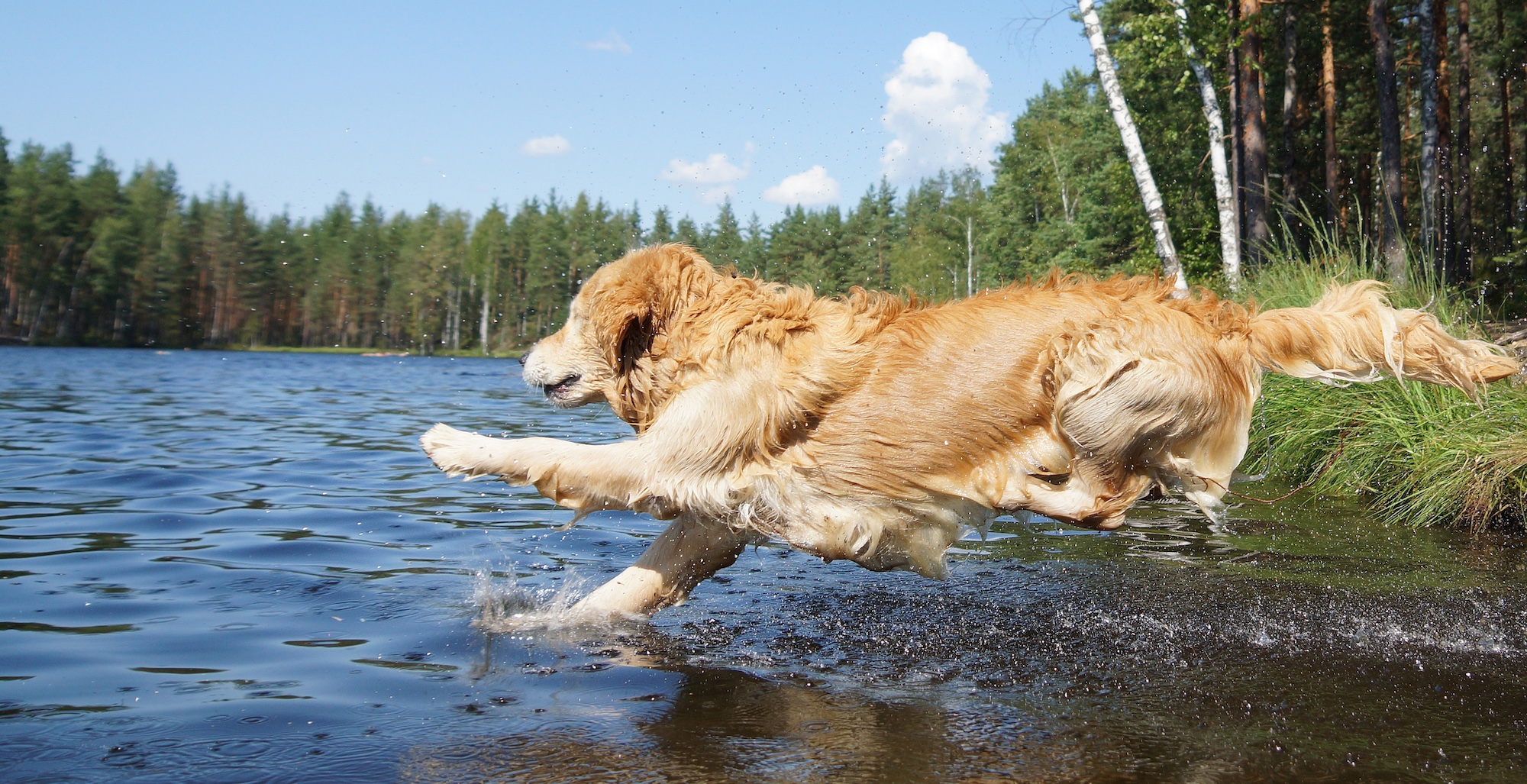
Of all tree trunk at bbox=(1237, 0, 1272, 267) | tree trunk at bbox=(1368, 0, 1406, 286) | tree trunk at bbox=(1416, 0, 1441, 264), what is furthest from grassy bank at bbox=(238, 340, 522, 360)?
tree trunk at bbox=(1368, 0, 1406, 286)

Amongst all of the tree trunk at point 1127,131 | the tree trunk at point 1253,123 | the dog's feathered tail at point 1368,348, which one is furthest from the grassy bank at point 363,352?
the dog's feathered tail at point 1368,348

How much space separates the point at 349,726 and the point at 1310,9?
3153 centimetres

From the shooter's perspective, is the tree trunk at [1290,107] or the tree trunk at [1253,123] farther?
the tree trunk at [1290,107]

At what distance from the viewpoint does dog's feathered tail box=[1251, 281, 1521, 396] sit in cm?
494

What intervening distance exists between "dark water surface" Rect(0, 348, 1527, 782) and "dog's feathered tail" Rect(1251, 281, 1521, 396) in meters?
1.36

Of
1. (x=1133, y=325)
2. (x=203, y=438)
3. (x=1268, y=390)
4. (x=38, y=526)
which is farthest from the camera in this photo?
(x=203, y=438)

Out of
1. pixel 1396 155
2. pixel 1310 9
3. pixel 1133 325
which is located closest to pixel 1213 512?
pixel 1133 325

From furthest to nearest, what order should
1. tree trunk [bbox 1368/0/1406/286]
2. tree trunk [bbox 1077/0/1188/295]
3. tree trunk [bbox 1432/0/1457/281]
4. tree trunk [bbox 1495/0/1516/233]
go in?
tree trunk [bbox 1495/0/1516/233], tree trunk [bbox 1432/0/1457/281], tree trunk [bbox 1368/0/1406/286], tree trunk [bbox 1077/0/1188/295]

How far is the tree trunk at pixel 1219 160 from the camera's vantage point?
61.7 ft

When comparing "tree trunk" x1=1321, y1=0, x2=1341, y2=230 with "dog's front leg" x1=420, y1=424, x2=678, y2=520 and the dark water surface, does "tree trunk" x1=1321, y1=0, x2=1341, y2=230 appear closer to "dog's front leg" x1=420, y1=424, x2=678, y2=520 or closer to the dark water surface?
the dark water surface

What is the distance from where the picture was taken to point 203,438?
1410cm

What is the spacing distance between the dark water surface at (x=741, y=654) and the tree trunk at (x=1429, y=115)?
13632 millimetres

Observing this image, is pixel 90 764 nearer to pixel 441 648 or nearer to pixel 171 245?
pixel 441 648

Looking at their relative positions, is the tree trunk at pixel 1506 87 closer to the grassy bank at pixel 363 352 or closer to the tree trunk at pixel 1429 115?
the tree trunk at pixel 1429 115
